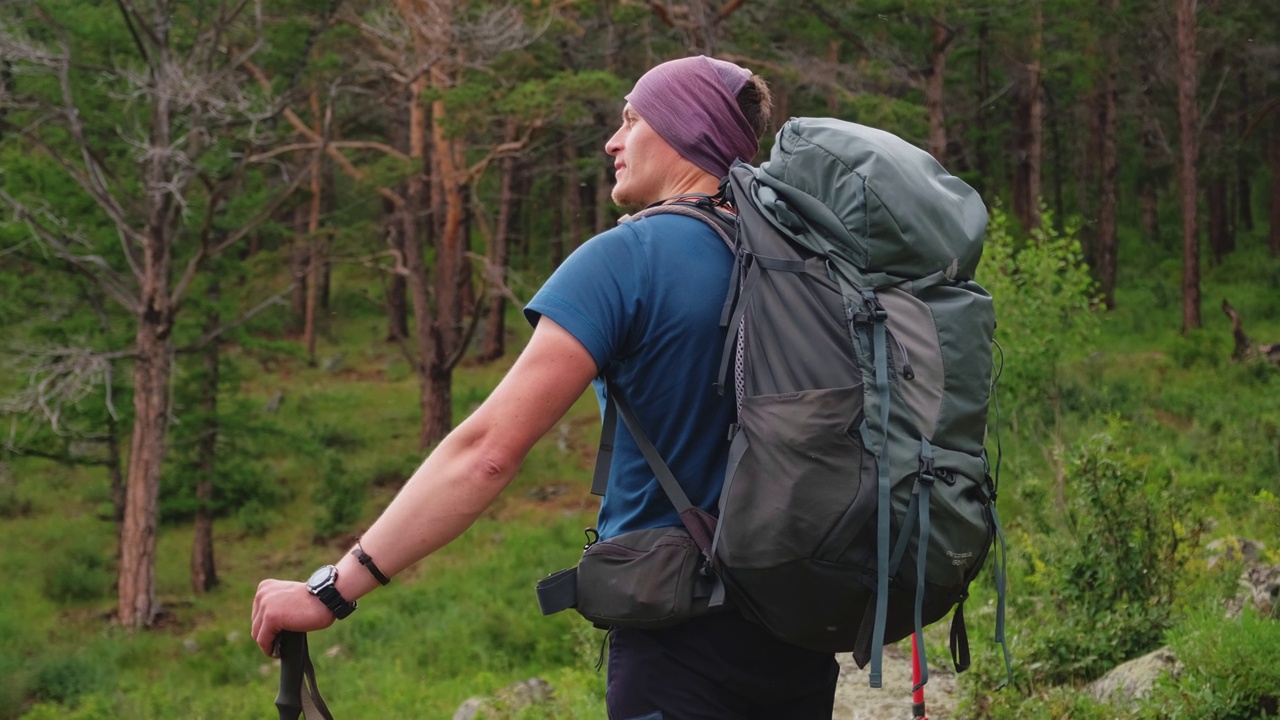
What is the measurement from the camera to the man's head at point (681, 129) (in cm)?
208

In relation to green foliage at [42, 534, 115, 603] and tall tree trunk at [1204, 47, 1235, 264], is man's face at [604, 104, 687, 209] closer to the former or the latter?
green foliage at [42, 534, 115, 603]

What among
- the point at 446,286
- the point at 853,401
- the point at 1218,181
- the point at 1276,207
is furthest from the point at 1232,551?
the point at 1218,181

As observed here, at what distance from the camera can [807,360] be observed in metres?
1.74

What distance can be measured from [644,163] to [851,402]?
2.08ft

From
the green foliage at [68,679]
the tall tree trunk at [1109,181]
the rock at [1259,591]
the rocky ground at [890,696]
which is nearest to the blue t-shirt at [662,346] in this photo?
the rocky ground at [890,696]

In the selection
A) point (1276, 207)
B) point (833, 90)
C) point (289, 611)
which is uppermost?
point (833, 90)

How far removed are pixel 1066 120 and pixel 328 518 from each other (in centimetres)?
A: 2727

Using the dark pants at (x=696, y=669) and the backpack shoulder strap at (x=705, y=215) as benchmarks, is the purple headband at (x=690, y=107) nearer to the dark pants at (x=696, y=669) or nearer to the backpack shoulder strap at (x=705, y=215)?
the backpack shoulder strap at (x=705, y=215)

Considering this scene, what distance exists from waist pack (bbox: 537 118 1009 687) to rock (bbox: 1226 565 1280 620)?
11.9ft

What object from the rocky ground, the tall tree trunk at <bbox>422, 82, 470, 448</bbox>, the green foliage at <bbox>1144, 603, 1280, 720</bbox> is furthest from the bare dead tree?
the green foliage at <bbox>1144, 603, 1280, 720</bbox>

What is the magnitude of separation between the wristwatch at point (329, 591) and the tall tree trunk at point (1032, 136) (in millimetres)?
16701

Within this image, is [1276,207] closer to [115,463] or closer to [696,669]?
[115,463]

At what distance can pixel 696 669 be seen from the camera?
1.90 metres

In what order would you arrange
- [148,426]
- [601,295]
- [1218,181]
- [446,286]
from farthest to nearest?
[1218,181], [446,286], [148,426], [601,295]
